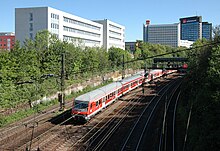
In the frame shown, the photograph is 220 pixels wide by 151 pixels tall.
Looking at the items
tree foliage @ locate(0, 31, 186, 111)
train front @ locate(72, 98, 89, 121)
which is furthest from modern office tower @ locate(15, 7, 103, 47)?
train front @ locate(72, 98, 89, 121)

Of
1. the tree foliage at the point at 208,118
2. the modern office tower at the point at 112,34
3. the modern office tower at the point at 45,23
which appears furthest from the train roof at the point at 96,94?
the modern office tower at the point at 112,34

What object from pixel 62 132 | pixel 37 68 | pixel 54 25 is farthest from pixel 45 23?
pixel 62 132

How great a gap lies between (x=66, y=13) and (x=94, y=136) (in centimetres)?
4894

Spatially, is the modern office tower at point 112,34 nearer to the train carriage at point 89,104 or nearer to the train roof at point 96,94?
the train roof at point 96,94

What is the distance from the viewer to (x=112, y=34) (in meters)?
89.5

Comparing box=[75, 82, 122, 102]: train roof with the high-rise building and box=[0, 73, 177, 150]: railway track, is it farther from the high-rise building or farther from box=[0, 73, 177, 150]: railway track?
the high-rise building

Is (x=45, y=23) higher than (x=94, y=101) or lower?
higher

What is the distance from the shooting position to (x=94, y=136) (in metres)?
19.8

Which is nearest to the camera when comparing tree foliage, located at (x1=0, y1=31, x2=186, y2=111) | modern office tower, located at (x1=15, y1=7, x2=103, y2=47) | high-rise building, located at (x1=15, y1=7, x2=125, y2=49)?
tree foliage, located at (x1=0, y1=31, x2=186, y2=111)

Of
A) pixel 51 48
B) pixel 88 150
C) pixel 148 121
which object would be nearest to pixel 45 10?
pixel 51 48

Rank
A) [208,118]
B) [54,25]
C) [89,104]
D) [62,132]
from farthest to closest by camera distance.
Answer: [54,25], [89,104], [62,132], [208,118]

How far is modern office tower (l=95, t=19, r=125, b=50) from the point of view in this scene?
84438 millimetres

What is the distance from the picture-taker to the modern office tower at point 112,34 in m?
84.4

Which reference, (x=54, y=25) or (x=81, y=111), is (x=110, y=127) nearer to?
(x=81, y=111)
